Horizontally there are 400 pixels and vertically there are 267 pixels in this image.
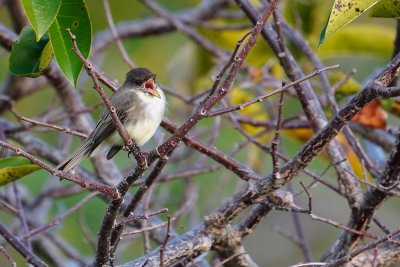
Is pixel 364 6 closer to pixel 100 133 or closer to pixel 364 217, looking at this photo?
pixel 364 217

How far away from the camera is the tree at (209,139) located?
7.98ft

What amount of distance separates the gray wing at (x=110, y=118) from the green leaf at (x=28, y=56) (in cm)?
44

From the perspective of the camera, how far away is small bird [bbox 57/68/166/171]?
315 cm

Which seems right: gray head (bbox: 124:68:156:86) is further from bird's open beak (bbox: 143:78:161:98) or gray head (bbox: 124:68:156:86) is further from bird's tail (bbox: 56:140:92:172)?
bird's tail (bbox: 56:140:92:172)

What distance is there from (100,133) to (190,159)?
2554mm

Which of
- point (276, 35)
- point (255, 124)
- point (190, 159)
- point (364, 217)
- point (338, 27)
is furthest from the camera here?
point (190, 159)

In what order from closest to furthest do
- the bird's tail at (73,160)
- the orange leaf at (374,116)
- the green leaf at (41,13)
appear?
the green leaf at (41,13) → the bird's tail at (73,160) → the orange leaf at (374,116)

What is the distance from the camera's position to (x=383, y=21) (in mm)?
7082

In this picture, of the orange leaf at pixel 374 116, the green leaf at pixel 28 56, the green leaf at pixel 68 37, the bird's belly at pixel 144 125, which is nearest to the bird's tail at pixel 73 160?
the bird's belly at pixel 144 125

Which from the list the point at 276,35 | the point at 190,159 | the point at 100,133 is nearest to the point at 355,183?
the point at 276,35

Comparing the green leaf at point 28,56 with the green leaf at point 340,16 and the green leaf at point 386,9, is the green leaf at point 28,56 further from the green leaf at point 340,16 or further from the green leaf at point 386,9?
the green leaf at point 386,9

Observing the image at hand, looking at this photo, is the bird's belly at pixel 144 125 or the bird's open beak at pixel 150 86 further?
the bird's open beak at pixel 150 86

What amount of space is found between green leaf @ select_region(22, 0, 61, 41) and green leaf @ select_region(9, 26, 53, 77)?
0.39m

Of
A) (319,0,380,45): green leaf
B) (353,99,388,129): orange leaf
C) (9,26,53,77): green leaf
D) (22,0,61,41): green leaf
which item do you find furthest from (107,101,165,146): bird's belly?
(353,99,388,129): orange leaf
